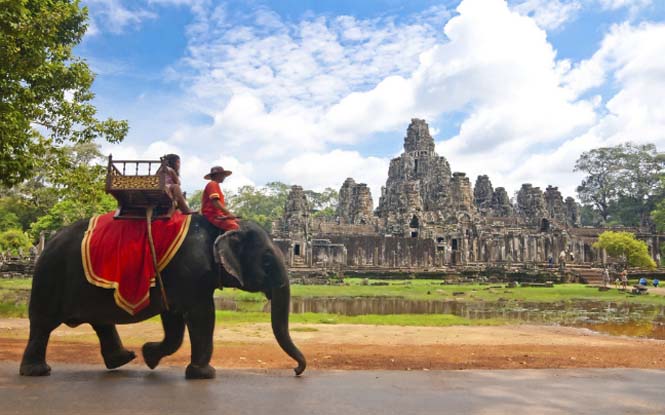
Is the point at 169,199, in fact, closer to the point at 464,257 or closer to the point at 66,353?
the point at 66,353

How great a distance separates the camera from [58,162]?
1339cm

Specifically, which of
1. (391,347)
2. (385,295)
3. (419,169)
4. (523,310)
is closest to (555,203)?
(419,169)

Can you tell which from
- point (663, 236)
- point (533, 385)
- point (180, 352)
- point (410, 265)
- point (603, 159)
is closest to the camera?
point (533, 385)

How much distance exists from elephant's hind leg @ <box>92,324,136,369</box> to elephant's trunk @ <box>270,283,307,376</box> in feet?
6.16

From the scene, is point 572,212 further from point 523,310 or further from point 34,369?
point 34,369

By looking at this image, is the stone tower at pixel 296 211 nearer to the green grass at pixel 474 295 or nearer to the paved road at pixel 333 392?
the green grass at pixel 474 295

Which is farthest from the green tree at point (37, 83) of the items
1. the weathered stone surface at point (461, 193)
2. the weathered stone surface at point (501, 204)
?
the weathered stone surface at point (501, 204)

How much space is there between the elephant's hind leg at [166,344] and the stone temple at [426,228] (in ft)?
121

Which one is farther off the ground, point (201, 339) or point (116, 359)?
point (201, 339)

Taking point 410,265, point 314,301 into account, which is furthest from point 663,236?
point 314,301

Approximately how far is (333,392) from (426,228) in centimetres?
4666

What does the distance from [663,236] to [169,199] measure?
193ft

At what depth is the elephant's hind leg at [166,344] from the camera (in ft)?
20.3

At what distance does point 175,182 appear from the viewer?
20.7 feet
